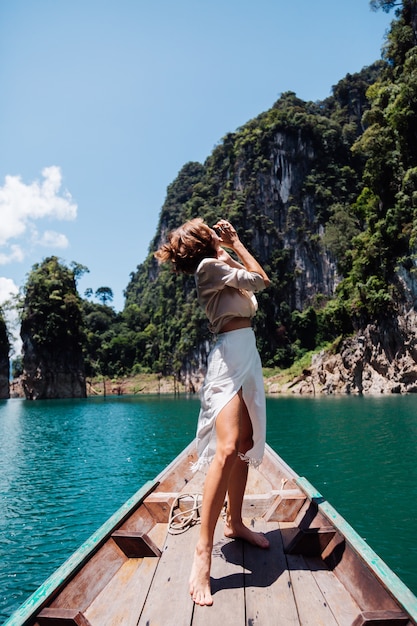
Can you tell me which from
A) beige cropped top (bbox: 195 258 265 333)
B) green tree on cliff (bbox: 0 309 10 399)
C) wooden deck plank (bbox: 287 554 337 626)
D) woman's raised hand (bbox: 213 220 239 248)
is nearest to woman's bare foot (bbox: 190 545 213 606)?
wooden deck plank (bbox: 287 554 337 626)

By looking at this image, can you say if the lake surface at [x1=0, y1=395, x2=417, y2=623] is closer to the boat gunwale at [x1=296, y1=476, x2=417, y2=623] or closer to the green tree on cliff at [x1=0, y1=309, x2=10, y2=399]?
the boat gunwale at [x1=296, y1=476, x2=417, y2=623]

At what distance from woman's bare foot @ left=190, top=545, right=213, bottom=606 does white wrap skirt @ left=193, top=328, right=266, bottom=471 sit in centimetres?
46

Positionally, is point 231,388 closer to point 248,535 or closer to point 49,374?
point 248,535

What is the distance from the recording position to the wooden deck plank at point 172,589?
186 centimetres

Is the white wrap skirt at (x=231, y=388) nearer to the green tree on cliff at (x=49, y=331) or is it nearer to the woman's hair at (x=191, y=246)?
the woman's hair at (x=191, y=246)

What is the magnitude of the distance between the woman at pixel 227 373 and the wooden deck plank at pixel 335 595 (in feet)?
1.18

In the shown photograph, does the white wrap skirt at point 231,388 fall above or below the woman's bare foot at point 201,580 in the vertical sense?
above

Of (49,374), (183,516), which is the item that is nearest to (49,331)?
(49,374)

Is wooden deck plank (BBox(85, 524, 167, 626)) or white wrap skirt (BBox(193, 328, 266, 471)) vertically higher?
white wrap skirt (BBox(193, 328, 266, 471))

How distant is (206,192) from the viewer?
76.0 meters

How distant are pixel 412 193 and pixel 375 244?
478 cm

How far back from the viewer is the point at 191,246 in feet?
8.36

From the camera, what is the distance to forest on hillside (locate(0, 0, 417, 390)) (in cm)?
3388

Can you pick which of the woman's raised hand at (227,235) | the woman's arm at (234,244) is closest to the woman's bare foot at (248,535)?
the woman's arm at (234,244)
